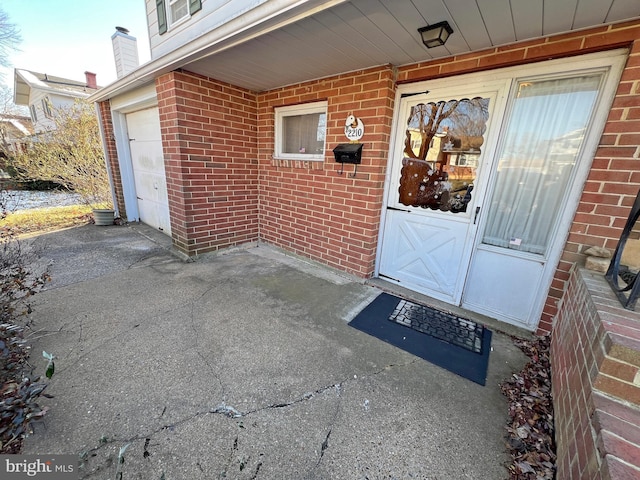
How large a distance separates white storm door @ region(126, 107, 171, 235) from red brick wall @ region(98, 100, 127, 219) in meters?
0.34

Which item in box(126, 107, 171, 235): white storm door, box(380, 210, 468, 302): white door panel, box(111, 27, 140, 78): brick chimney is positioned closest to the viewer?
box(380, 210, 468, 302): white door panel

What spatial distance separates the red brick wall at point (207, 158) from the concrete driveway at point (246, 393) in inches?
47.1

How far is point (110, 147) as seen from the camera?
512cm

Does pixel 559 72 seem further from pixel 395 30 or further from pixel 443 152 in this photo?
pixel 395 30

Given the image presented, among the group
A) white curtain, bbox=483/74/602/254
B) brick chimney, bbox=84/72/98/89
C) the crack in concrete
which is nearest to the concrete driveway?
the crack in concrete

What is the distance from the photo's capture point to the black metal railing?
51.3 inches

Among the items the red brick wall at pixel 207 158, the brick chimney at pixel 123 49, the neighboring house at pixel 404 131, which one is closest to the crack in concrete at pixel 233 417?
the neighboring house at pixel 404 131

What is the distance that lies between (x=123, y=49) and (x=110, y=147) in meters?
2.52

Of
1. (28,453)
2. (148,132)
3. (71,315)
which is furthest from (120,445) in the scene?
(148,132)

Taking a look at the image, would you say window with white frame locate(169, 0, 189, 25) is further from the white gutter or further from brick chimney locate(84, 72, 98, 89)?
brick chimney locate(84, 72, 98, 89)

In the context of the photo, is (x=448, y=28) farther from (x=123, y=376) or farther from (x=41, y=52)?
(x=41, y=52)

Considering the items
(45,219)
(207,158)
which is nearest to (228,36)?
(207,158)

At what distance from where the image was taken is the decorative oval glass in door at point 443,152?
97.9 inches

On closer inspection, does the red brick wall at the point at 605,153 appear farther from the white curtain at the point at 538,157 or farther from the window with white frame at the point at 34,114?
the window with white frame at the point at 34,114
